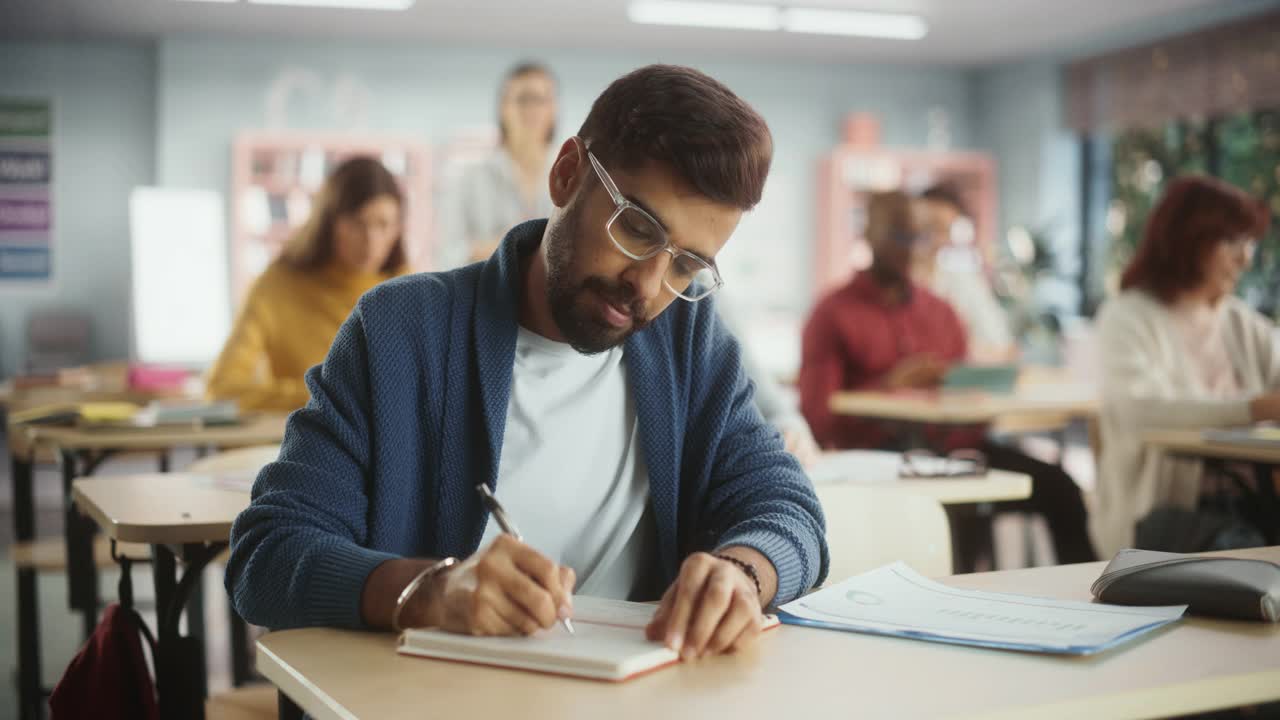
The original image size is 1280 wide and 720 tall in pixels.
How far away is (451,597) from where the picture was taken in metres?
1.07

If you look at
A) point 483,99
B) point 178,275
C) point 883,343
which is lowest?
point 883,343

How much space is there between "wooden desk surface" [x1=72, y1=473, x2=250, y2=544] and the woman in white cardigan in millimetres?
2396

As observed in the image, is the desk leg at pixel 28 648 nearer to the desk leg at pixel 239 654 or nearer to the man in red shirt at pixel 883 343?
the desk leg at pixel 239 654

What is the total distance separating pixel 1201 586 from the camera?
1.19 m

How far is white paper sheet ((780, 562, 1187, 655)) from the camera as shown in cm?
108

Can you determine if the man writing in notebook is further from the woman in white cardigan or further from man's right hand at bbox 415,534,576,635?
the woman in white cardigan

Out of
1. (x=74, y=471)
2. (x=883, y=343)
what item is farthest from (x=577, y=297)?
(x=883, y=343)

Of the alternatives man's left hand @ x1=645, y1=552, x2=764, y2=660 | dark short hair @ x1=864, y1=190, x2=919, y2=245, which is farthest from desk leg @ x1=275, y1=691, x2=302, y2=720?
dark short hair @ x1=864, y1=190, x2=919, y2=245

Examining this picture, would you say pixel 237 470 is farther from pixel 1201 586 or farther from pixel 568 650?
pixel 1201 586

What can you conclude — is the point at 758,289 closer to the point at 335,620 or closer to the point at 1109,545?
the point at 1109,545

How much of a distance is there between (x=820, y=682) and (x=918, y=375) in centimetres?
325

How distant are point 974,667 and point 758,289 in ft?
29.2

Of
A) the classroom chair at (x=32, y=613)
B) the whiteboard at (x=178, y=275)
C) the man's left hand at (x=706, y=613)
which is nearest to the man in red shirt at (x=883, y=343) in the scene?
the classroom chair at (x=32, y=613)

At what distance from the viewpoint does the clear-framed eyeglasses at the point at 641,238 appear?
1.29 m
